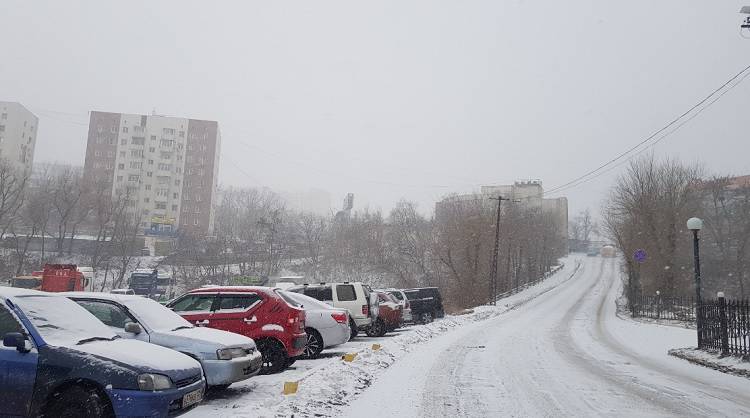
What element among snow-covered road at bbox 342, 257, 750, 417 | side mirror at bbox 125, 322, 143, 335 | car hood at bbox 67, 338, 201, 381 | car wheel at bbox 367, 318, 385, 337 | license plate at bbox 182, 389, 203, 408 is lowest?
car wheel at bbox 367, 318, 385, 337

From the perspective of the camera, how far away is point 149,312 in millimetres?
7742

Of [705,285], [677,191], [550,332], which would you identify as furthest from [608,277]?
[550,332]

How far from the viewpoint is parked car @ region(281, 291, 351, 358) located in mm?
11914

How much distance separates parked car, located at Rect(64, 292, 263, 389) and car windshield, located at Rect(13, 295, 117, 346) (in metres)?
0.75

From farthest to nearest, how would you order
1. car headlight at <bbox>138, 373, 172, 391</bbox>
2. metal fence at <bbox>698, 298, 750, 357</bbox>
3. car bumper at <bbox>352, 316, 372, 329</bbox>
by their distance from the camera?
car bumper at <bbox>352, 316, 372, 329</bbox> → metal fence at <bbox>698, 298, 750, 357</bbox> → car headlight at <bbox>138, 373, 172, 391</bbox>

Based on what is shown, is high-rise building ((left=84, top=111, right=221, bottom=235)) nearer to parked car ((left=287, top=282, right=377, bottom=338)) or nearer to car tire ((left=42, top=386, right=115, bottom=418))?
parked car ((left=287, top=282, right=377, bottom=338))

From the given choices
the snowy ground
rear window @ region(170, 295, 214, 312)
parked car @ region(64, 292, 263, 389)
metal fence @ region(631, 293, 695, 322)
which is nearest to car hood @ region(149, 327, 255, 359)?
parked car @ region(64, 292, 263, 389)

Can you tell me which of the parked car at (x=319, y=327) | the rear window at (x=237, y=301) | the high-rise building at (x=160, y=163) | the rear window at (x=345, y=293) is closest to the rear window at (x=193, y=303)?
the rear window at (x=237, y=301)

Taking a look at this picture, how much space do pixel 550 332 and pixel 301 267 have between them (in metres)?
54.0

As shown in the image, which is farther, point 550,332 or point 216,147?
point 216,147

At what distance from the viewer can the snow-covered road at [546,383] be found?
7195mm

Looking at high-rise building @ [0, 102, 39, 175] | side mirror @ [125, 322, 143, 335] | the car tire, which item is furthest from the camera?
high-rise building @ [0, 102, 39, 175]

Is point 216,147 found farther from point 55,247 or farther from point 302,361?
point 302,361

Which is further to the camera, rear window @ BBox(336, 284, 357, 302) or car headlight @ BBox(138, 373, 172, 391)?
rear window @ BBox(336, 284, 357, 302)
